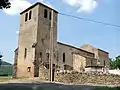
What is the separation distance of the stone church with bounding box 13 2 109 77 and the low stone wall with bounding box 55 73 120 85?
504 cm

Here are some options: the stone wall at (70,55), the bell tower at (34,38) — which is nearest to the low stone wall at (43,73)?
the bell tower at (34,38)

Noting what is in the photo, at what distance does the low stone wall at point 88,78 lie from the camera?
29125mm

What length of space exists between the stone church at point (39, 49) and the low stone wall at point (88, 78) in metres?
5.04

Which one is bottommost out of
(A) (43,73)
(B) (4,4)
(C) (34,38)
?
(A) (43,73)

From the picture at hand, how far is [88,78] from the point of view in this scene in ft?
99.3

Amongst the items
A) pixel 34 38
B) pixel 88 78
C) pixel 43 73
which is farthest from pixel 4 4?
pixel 34 38

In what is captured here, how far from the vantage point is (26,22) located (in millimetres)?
43375

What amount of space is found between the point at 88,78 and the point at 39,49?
1297cm

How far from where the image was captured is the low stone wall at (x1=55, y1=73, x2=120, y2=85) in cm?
2912

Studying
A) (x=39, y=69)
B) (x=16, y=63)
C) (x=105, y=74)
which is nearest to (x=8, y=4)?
(x=105, y=74)

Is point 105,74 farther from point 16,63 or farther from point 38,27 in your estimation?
point 16,63

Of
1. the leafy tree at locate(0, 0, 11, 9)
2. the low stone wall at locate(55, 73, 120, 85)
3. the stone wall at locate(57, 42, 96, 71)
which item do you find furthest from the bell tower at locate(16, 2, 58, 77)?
the leafy tree at locate(0, 0, 11, 9)

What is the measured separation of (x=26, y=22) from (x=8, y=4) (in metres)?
27.7

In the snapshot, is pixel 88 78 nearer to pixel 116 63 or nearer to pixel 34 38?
pixel 34 38
